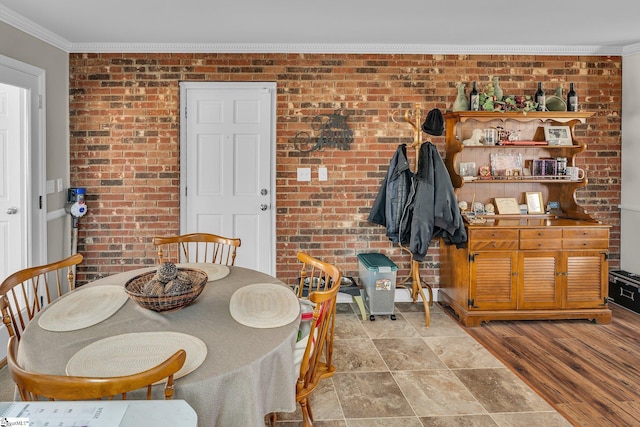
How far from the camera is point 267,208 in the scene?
14.7 feet

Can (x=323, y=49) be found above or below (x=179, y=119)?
above

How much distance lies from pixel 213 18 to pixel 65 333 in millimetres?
2694

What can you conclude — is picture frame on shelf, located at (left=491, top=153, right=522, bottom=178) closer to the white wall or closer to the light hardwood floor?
the white wall

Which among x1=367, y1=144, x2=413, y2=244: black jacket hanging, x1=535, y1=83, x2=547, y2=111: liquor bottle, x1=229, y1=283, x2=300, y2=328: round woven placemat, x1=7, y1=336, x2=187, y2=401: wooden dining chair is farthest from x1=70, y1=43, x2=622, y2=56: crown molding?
x1=7, y1=336, x2=187, y2=401: wooden dining chair

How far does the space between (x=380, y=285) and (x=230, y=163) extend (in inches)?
71.0

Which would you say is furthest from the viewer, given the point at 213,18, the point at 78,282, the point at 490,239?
the point at 78,282

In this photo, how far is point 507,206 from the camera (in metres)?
4.41

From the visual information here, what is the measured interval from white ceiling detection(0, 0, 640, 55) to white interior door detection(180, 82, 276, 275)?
45 centimetres

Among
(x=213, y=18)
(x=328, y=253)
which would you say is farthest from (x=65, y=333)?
(x=328, y=253)

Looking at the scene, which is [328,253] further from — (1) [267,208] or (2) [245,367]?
(2) [245,367]

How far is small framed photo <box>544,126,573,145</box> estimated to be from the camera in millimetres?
4297

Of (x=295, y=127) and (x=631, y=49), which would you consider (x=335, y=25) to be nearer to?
(x=295, y=127)

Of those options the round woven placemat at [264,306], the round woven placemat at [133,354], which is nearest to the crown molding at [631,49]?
the round woven placemat at [264,306]

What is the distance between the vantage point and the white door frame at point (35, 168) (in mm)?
3625
